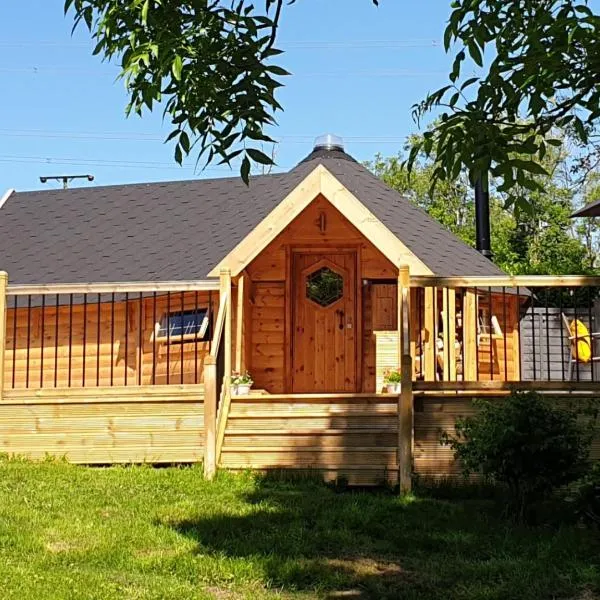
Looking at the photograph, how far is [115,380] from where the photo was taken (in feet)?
42.0

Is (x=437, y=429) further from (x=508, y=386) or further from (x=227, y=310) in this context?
(x=227, y=310)

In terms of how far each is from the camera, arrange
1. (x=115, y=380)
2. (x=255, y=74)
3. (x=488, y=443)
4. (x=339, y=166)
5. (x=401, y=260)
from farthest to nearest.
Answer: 1. (x=339, y=166)
2. (x=115, y=380)
3. (x=401, y=260)
4. (x=488, y=443)
5. (x=255, y=74)

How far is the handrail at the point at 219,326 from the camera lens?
895cm

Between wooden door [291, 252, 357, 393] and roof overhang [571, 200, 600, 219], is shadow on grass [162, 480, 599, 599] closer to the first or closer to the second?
roof overhang [571, 200, 600, 219]

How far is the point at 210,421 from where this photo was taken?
857 cm

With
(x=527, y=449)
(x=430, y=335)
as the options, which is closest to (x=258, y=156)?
(x=527, y=449)

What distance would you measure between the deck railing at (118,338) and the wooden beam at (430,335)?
3.12 m

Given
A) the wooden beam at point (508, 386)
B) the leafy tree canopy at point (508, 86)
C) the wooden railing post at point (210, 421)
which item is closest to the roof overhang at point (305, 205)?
the wooden railing post at point (210, 421)

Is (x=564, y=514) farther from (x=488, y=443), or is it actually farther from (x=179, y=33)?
(x=179, y=33)

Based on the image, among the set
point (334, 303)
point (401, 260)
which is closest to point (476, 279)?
point (401, 260)

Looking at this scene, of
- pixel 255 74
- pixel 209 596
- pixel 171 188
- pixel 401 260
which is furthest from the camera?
pixel 171 188

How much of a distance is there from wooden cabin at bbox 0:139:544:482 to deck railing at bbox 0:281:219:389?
1.2 inches

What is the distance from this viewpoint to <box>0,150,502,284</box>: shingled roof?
13.4 m

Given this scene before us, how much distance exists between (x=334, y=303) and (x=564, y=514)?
21.7ft
